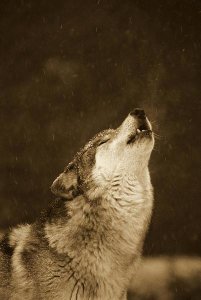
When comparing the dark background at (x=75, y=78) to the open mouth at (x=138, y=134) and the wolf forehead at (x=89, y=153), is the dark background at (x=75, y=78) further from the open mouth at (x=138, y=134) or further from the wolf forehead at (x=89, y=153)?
the open mouth at (x=138, y=134)

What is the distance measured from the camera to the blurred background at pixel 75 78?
5.20 m

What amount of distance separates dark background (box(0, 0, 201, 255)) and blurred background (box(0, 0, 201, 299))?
1 cm

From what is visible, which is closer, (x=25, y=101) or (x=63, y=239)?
(x=63, y=239)

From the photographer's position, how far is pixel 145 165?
296 centimetres

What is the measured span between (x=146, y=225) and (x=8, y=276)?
3.19 ft

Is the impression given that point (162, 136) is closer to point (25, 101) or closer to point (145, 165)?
point (25, 101)

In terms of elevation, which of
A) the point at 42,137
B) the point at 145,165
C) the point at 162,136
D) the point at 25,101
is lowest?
the point at 145,165

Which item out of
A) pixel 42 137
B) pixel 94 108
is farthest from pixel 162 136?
pixel 42 137

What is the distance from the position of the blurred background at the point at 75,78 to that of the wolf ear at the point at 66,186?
234 cm

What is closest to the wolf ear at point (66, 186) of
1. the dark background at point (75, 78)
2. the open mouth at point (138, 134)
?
the open mouth at point (138, 134)

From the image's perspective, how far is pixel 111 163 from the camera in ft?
9.57

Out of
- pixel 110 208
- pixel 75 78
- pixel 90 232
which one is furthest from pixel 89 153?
pixel 75 78

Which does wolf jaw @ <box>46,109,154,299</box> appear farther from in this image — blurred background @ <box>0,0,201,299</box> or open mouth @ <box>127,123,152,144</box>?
blurred background @ <box>0,0,201,299</box>

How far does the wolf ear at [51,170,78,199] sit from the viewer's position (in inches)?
112
